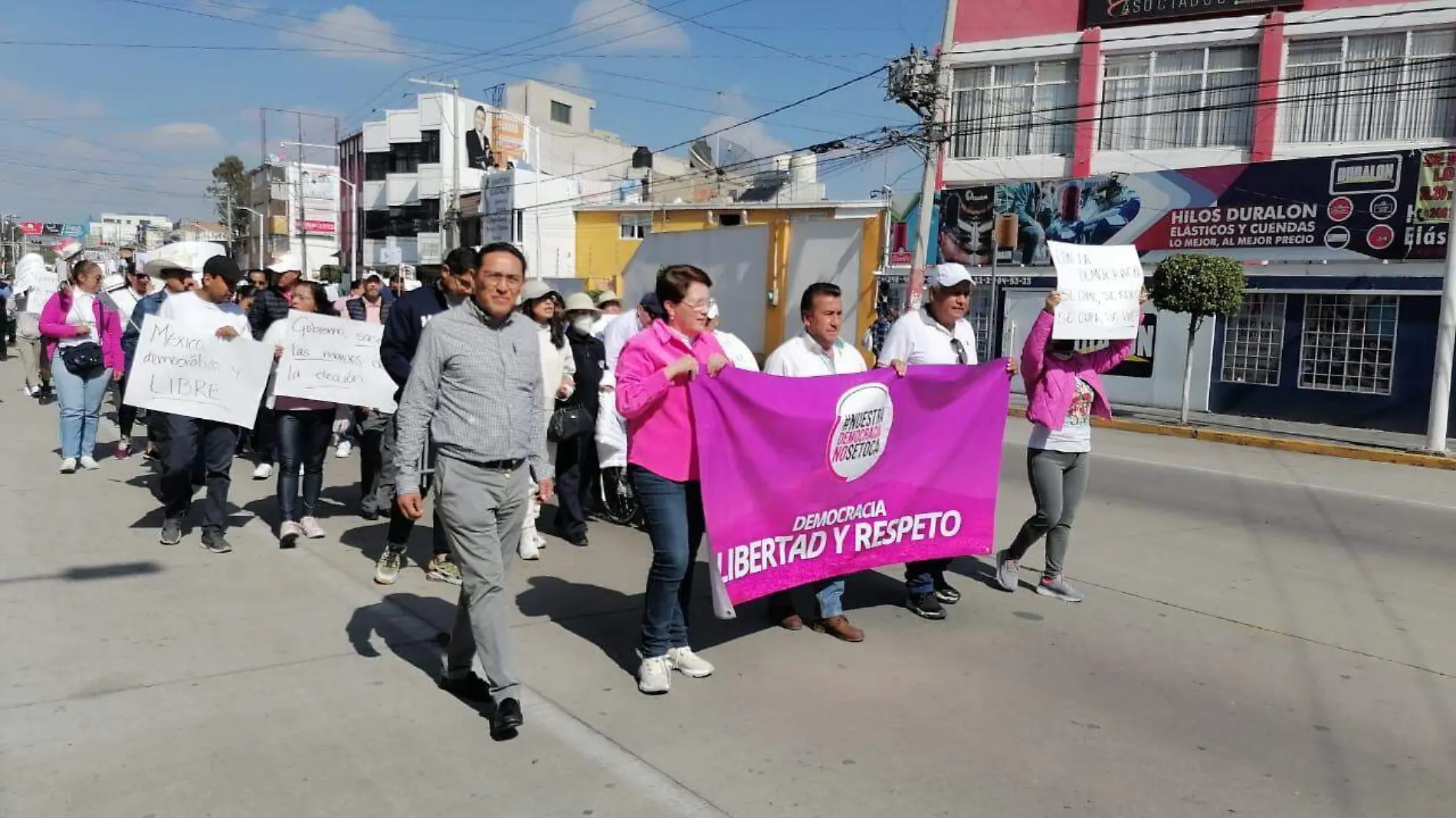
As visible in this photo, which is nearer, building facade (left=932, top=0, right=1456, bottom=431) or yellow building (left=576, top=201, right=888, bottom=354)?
building facade (left=932, top=0, right=1456, bottom=431)

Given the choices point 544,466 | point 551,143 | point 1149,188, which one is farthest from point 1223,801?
point 551,143

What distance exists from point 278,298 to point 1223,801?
819 cm

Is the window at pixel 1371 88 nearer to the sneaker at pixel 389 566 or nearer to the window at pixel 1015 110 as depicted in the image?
the window at pixel 1015 110

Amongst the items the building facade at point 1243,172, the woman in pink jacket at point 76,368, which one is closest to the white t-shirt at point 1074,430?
the woman in pink jacket at point 76,368

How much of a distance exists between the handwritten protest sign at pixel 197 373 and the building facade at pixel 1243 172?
593 inches

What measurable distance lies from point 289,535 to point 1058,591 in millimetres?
4766

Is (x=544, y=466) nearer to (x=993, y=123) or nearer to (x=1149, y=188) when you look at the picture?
(x=1149, y=188)

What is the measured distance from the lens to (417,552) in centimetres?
680

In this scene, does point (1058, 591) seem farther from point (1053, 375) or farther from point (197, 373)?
point (197, 373)

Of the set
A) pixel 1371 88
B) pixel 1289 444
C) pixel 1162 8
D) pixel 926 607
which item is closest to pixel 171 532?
pixel 926 607

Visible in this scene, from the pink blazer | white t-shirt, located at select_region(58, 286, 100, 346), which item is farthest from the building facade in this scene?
white t-shirt, located at select_region(58, 286, 100, 346)

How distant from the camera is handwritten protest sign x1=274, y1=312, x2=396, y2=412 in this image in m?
6.97

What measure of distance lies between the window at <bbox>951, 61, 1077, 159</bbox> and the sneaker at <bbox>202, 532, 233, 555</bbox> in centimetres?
2283

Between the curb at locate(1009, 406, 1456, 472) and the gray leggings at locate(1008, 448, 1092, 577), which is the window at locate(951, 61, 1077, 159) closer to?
the curb at locate(1009, 406, 1456, 472)
